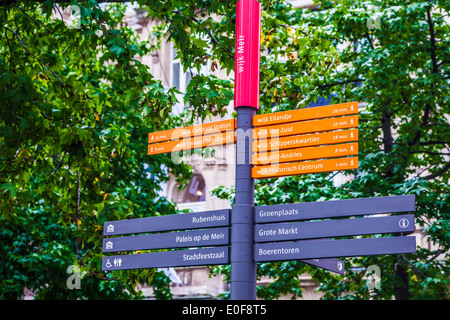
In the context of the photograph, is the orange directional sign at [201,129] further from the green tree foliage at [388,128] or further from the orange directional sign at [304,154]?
the green tree foliage at [388,128]

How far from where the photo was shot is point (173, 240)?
6523mm

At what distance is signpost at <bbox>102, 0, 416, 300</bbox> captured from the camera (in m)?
5.90

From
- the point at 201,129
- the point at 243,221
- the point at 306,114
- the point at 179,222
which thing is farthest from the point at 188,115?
the point at 243,221

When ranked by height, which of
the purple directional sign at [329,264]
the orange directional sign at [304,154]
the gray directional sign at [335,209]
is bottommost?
the purple directional sign at [329,264]

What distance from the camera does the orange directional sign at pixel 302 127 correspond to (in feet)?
20.8

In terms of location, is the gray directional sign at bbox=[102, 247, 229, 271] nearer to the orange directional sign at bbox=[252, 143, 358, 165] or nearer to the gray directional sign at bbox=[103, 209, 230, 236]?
the gray directional sign at bbox=[103, 209, 230, 236]

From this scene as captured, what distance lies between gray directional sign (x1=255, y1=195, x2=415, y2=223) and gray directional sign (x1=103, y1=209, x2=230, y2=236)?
327mm

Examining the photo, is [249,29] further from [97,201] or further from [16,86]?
[97,201]

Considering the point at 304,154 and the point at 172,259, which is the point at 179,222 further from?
the point at 304,154

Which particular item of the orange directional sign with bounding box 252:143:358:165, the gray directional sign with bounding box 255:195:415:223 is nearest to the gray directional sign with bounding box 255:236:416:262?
the gray directional sign with bounding box 255:195:415:223

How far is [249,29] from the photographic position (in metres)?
6.50

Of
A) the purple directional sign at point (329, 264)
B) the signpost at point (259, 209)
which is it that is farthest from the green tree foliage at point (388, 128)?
the signpost at point (259, 209)

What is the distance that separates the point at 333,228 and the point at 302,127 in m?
0.97
